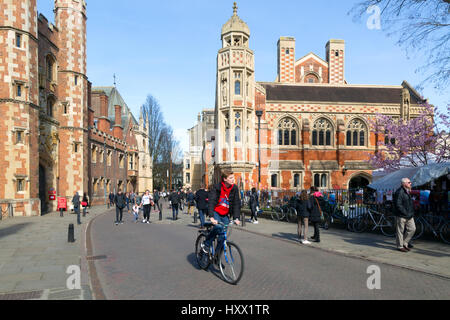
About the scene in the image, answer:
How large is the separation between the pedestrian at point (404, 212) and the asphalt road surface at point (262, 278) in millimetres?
1837

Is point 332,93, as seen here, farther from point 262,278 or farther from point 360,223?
point 262,278

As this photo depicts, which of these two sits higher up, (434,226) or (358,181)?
(358,181)

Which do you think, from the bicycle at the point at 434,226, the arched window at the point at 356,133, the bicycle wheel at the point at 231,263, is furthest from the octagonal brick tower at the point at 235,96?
the bicycle wheel at the point at 231,263

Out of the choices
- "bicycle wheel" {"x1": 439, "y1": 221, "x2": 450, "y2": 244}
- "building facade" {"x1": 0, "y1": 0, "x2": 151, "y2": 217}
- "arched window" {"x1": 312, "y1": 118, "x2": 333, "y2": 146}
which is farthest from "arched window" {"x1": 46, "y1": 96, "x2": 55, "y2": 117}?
"bicycle wheel" {"x1": 439, "y1": 221, "x2": 450, "y2": 244}

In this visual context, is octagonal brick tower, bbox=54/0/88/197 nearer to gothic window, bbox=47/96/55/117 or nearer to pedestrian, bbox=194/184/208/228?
gothic window, bbox=47/96/55/117

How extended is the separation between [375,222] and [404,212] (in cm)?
375

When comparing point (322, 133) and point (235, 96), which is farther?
point (322, 133)

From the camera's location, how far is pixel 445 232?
998cm

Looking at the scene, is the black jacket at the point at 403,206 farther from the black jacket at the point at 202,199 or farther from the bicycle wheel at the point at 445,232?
the black jacket at the point at 202,199

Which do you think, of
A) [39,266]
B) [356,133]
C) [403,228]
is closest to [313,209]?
[403,228]

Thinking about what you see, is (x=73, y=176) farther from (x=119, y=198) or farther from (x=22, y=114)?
(x=119, y=198)

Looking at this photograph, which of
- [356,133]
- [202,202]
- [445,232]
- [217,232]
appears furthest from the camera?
[356,133]

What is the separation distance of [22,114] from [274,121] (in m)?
21.4

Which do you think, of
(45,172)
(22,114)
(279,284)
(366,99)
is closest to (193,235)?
(279,284)
